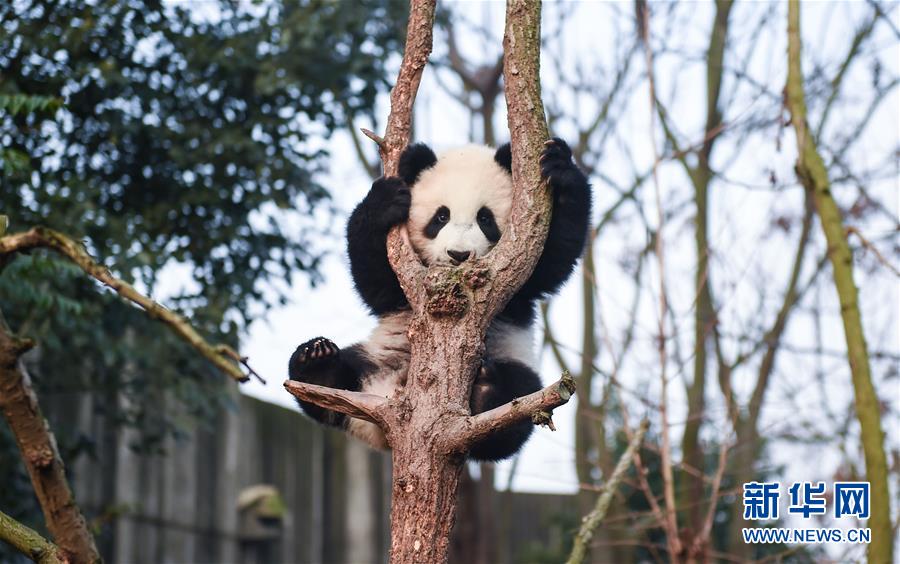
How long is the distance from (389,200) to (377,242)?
1.05 ft

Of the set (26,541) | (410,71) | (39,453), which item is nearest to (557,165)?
(410,71)

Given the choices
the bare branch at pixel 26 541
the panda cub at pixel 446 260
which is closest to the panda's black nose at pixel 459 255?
the panda cub at pixel 446 260

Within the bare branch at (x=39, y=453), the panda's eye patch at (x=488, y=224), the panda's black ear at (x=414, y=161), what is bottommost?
the bare branch at (x=39, y=453)

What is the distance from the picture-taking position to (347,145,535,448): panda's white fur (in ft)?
13.9

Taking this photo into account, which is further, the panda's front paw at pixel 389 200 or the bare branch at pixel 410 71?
the panda's front paw at pixel 389 200

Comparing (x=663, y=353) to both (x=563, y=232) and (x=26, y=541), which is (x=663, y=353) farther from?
(x=26, y=541)

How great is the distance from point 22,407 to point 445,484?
47.6 inches

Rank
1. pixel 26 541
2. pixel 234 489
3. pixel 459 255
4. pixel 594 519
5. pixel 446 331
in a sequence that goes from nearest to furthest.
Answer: pixel 26 541
pixel 446 331
pixel 594 519
pixel 459 255
pixel 234 489

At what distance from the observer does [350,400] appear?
2.91 m

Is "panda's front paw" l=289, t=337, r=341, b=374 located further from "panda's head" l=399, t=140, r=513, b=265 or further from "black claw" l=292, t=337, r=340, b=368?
"panda's head" l=399, t=140, r=513, b=265

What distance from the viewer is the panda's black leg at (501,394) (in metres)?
3.77

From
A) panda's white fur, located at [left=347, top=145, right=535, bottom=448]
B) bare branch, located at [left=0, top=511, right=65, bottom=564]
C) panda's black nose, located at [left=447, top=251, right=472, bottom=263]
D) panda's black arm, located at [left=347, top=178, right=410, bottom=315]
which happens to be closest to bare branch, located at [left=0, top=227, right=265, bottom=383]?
bare branch, located at [left=0, top=511, right=65, bottom=564]

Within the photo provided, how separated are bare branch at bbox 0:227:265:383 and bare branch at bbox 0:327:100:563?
0.80 ft

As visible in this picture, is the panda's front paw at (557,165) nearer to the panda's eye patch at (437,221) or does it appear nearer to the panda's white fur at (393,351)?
the panda's eye patch at (437,221)
